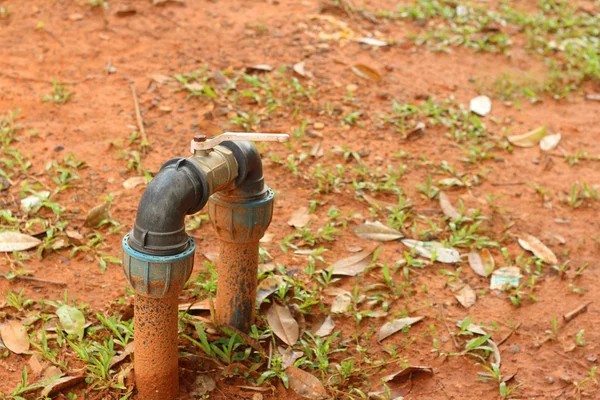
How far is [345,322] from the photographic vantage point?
3.04 m

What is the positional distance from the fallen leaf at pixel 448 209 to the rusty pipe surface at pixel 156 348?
181 cm

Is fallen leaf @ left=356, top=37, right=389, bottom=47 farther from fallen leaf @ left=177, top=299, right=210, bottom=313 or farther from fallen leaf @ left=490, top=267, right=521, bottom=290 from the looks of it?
fallen leaf @ left=177, top=299, right=210, bottom=313

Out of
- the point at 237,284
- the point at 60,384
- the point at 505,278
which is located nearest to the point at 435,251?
the point at 505,278

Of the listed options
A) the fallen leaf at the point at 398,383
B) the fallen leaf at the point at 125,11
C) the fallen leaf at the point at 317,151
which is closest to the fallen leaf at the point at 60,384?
the fallen leaf at the point at 398,383

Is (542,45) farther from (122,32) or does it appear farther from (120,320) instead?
(120,320)

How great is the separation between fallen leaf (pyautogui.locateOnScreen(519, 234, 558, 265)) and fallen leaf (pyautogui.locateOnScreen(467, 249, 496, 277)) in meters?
0.21

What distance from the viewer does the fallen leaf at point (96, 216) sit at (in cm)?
337

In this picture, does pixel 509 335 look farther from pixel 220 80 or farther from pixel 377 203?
pixel 220 80

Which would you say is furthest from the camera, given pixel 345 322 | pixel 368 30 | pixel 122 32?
pixel 368 30

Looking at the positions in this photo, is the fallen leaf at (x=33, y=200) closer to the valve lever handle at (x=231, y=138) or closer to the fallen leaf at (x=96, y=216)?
the fallen leaf at (x=96, y=216)

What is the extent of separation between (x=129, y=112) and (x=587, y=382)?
9.34 ft

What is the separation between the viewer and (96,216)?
339 centimetres

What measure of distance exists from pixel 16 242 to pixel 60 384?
90 centimetres

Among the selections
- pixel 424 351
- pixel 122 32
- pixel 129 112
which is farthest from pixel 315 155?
pixel 122 32
